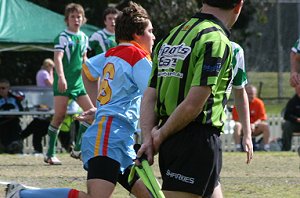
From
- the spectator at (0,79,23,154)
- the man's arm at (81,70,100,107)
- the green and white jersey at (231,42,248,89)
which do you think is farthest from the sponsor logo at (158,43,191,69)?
the spectator at (0,79,23,154)

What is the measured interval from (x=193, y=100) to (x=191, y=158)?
0.34 metres

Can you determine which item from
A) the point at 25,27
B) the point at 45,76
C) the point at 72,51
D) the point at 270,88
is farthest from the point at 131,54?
the point at 270,88

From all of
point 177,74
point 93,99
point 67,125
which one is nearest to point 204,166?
point 177,74

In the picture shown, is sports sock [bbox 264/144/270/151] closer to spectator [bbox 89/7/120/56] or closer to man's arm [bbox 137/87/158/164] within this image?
spectator [bbox 89/7/120/56]

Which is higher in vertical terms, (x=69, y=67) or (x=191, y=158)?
(x=191, y=158)

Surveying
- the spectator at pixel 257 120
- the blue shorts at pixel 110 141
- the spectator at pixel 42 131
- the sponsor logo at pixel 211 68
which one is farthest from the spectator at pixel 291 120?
the sponsor logo at pixel 211 68

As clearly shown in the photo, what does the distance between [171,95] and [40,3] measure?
21878 millimetres

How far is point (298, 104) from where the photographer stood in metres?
19.0

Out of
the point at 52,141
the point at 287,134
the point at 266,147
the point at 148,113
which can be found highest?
the point at 148,113

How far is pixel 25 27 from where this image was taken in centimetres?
1931

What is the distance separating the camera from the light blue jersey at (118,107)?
21.4 feet

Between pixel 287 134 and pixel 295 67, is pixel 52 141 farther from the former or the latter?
pixel 287 134

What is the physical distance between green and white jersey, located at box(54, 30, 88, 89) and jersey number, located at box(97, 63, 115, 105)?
19.3ft

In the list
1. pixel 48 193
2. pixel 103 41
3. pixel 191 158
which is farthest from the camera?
pixel 103 41
